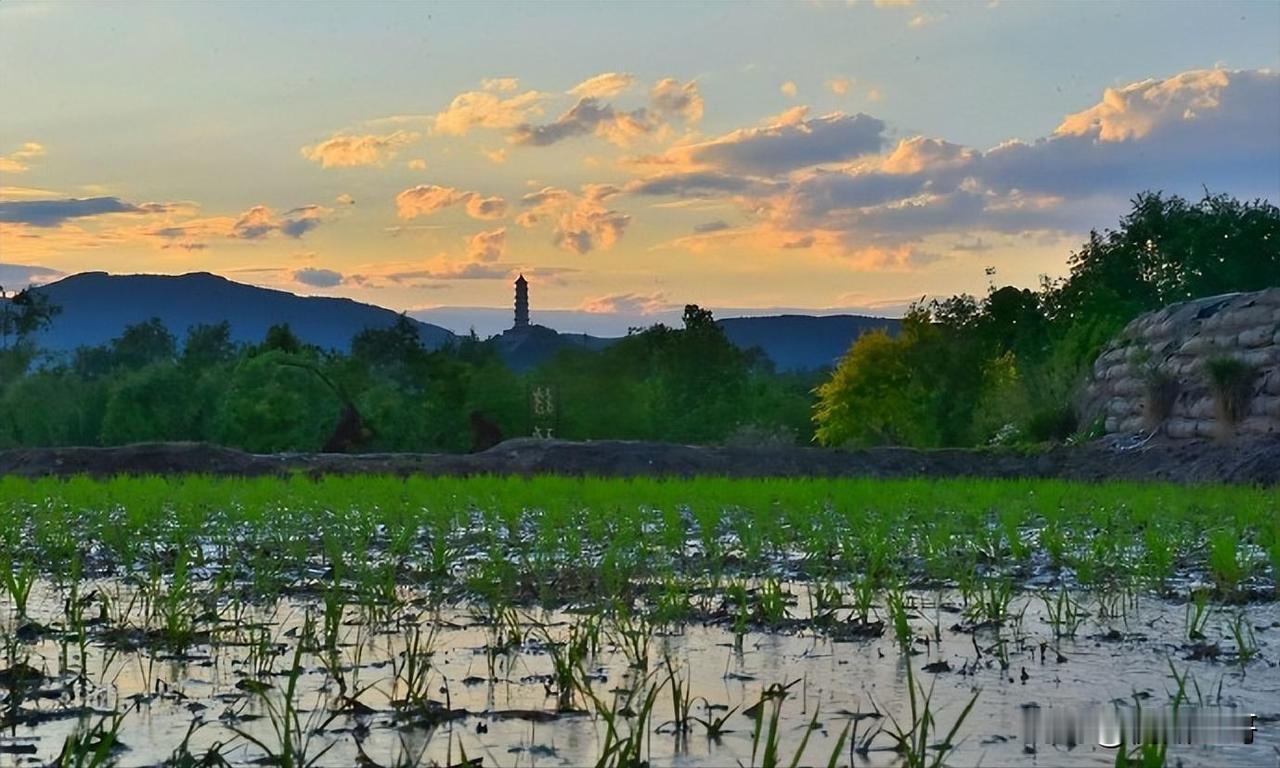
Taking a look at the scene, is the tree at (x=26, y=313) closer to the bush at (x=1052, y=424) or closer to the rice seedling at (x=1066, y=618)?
the bush at (x=1052, y=424)

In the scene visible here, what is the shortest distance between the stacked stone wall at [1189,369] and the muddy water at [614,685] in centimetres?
1911

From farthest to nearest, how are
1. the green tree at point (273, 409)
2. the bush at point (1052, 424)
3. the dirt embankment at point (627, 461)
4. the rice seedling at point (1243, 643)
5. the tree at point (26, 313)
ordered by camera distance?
1. the tree at point (26, 313)
2. the green tree at point (273, 409)
3. the bush at point (1052, 424)
4. the dirt embankment at point (627, 461)
5. the rice seedling at point (1243, 643)

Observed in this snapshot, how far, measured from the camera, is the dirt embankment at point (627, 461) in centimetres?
2447

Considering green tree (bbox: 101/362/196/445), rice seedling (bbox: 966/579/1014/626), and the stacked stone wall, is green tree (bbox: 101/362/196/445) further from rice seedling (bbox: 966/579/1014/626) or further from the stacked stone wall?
rice seedling (bbox: 966/579/1014/626)

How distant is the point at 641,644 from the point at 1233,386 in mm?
21530

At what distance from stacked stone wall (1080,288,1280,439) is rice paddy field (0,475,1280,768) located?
1398cm

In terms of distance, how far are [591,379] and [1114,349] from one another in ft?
158

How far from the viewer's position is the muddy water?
3.95 metres

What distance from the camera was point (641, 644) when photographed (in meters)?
5.71

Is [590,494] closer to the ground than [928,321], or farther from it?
closer to the ground

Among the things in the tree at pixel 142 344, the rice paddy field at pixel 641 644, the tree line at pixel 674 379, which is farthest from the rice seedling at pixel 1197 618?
the tree at pixel 142 344

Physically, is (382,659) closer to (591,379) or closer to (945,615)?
(945,615)

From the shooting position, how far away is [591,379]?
76250 millimetres

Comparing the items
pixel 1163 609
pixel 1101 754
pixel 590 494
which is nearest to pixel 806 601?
pixel 1163 609
